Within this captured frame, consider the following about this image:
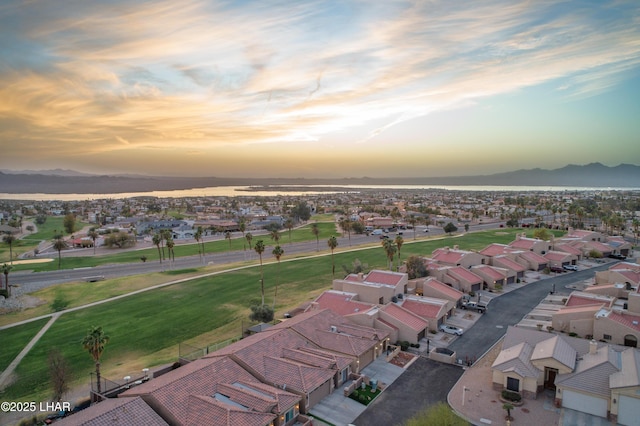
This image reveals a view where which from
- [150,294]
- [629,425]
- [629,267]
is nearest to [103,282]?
[150,294]

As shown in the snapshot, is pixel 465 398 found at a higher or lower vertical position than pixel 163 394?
lower

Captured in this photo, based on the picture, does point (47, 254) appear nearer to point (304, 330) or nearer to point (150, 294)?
point (150, 294)

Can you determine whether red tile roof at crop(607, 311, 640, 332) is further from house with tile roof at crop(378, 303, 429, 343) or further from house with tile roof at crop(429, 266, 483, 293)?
house with tile roof at crop(429, 266, 483, 293)

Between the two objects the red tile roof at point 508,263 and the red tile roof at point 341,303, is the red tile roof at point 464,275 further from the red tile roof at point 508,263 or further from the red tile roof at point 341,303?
the red tile roof at point 341,303

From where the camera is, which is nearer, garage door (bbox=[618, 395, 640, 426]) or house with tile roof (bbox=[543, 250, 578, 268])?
garage door (bbox=[618, 395, 640, 426])

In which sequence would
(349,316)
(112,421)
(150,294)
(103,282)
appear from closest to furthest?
(112,421), (349,316), (150,294), (103,282)

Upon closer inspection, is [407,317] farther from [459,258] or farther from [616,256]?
[616,256]

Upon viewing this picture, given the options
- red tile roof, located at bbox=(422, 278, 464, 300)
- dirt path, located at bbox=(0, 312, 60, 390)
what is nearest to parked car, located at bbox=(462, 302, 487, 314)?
red tile roof, located at bbox=(422, 278, 464, 300)

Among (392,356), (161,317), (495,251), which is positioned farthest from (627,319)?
(161,317)

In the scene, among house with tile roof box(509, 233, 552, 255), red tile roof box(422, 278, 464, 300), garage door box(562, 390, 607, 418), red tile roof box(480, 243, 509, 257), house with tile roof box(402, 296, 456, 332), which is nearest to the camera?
garage door box(562, 390, 607, 418)
